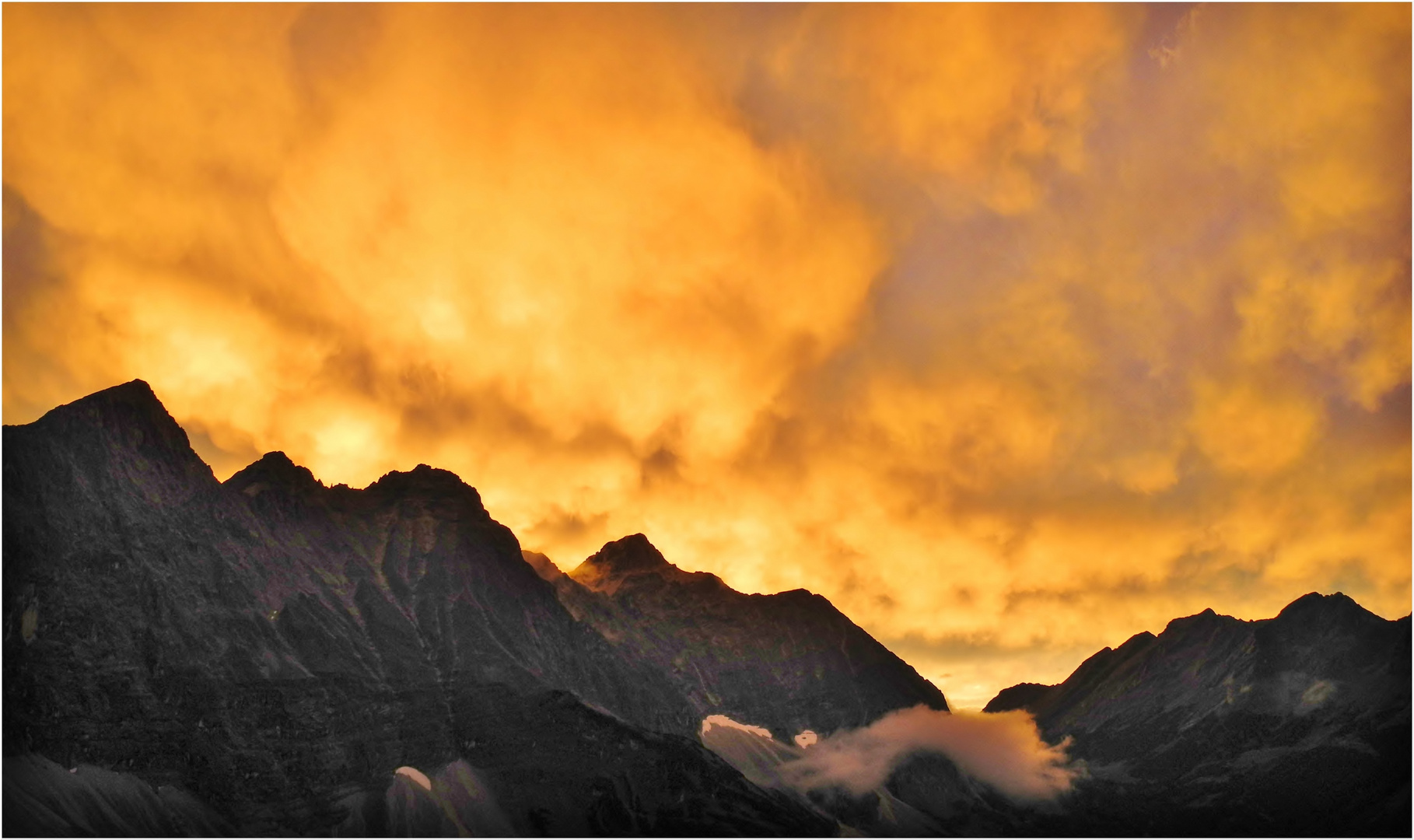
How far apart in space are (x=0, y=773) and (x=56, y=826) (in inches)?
650

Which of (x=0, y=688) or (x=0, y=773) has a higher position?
(x=0, y=688)

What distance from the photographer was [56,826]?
198000 millimetres

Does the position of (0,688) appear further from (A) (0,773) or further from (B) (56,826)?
(B) (56,826)

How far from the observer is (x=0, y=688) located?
643 feet

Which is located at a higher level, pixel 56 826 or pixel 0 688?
pixel 0 688

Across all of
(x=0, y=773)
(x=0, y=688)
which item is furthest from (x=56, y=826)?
(x=0, y=688)

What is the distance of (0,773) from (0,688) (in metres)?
17.4

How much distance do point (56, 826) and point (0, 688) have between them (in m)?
32.2

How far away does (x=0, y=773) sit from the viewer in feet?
632
